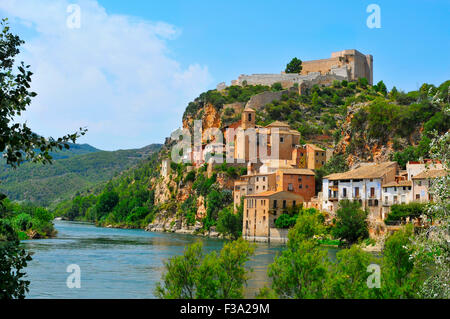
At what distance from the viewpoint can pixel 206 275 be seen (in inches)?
631

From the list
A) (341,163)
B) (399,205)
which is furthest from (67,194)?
(399,205)

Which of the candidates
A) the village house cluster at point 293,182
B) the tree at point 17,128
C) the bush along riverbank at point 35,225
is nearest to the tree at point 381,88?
the village house cluster at point 293,182

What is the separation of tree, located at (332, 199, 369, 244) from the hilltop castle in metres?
53.2

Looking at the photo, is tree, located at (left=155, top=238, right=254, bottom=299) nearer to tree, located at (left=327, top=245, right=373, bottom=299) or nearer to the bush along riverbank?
tree, located at (left=327, top=245, right=373, bottom=299)

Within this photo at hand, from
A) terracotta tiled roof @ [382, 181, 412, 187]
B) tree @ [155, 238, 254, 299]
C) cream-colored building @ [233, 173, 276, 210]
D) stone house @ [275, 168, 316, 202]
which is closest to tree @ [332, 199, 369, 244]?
terracotta tiled roof @ [382, 181, 412, 187]

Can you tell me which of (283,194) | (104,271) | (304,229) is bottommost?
(104,271)

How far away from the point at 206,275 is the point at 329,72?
9257 cm

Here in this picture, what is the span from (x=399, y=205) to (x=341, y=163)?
1750 centimetres

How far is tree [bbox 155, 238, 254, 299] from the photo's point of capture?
1588 cm

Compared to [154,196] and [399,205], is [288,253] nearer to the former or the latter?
[399,205]

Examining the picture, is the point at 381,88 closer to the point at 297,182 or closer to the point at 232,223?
the point at 297,182

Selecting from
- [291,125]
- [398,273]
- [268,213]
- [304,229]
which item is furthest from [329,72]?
[398,273]

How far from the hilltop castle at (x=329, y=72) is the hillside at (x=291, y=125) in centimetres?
308

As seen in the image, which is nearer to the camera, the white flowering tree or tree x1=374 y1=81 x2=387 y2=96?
the white flowering tree
